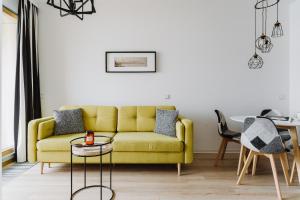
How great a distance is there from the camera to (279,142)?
2.24 metres

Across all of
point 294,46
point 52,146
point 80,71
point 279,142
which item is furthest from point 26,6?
point 294,46

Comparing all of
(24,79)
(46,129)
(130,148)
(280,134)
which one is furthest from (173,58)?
(24,79)

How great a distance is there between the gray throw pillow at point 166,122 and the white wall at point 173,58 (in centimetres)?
63

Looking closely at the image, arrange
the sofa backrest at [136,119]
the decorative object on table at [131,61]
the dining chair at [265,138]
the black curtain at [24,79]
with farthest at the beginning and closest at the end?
the decorative object on table at [131,61]
the sofa backrest at [136,119]
the black curtain at [24,79]
the dining chair at [265,138]

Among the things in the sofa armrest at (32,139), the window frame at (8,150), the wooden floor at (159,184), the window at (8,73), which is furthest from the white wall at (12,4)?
the wooden floor at (159,184)

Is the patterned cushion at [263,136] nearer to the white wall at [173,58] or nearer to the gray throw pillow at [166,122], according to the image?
the gray throw pillow at [166,122]

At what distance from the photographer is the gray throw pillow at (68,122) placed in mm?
3166

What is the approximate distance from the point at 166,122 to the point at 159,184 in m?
0.92

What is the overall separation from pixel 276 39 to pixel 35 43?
4.33m

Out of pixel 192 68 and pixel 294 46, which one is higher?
pixel 294 46

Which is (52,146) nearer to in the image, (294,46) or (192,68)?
(192,68)

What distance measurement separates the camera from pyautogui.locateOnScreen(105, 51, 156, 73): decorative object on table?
3805 millimetres

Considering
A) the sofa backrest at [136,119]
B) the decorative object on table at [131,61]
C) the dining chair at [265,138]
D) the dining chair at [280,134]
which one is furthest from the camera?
the decorative object on table at [131,61]

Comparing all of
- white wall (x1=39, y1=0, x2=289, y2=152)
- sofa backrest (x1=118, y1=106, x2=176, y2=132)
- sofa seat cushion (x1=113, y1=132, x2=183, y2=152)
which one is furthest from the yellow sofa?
white wall (x1=39, y1=0, x2=289, y2=152)
